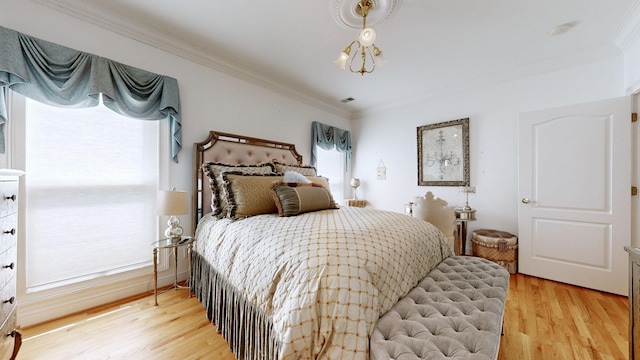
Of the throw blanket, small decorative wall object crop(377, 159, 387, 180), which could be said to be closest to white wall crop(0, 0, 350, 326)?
the throw blanket

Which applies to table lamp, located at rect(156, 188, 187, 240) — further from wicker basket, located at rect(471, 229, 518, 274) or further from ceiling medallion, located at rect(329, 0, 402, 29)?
wicker basket, located at rect(471, 229, 518, 274)

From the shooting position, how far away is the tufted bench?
2.84ft

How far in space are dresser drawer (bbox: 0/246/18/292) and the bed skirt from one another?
964mm

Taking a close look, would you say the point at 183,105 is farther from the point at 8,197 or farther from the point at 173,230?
the point at 8,197

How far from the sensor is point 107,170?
1991 millimetres

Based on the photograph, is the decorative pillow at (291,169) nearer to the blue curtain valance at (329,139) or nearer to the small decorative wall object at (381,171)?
the blue curtain valance at (329,139)

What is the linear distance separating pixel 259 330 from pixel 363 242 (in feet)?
2.34

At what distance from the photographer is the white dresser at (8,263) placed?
3.33 ft

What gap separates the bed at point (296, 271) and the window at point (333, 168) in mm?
1964

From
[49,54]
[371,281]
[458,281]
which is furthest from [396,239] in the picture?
[49,54]

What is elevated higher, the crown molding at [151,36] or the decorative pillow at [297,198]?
the crown molding at [151,36]

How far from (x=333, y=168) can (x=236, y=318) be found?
322cm

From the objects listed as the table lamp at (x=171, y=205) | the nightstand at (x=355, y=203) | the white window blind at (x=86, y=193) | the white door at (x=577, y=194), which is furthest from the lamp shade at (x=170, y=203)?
the white door at (x=577, y=194)

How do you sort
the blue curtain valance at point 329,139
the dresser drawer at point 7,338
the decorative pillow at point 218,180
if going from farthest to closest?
the blue curtain valance at point 329,139
the decorative pillow at point 218,180
the dresser drawer at point 7,338
